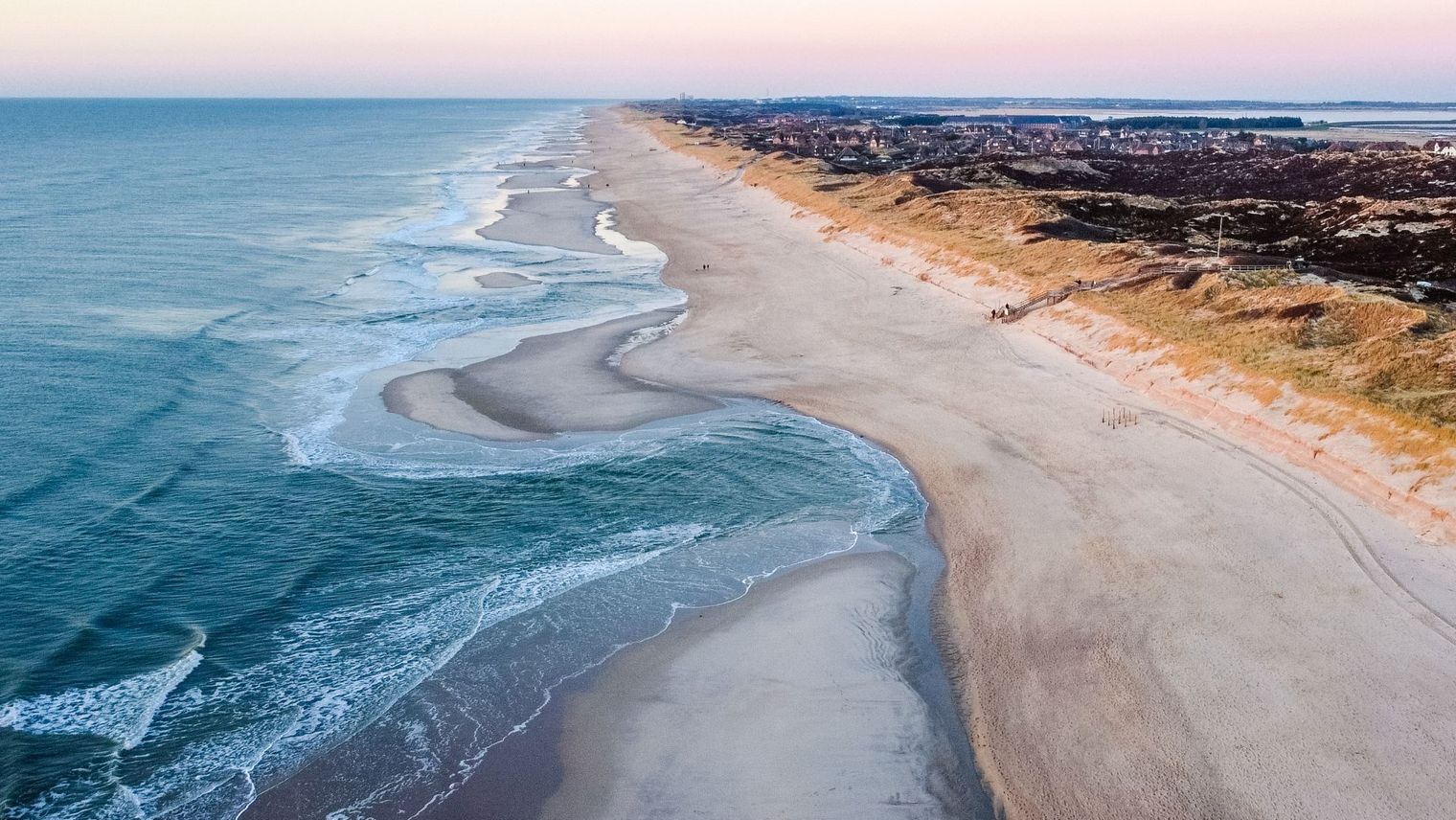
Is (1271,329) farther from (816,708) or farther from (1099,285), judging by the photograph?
(816,708)

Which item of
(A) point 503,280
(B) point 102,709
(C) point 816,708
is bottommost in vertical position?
(C) point 816,708

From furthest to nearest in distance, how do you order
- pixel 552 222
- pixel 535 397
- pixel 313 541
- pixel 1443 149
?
pixel 1443 149
pixel 552 222
pixel 535 397
pixel 313 541

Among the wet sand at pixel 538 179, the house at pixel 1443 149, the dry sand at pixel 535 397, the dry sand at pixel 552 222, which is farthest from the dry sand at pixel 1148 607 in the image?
the house at pixel 1443 149

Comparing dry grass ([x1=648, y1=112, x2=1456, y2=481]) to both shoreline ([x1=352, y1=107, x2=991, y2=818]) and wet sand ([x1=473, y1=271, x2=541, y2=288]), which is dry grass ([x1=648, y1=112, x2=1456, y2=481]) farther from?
wet sand ([x1=473, y1=271, x2=541, y2=288])

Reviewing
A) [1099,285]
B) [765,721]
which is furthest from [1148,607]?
[1099,285]

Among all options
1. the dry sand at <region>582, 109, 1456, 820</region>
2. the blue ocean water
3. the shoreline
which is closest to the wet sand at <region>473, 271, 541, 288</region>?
the blue ocean water

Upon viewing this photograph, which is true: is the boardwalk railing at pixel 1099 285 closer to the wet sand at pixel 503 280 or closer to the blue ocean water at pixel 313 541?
the blue ocean water at pixel 313 541
